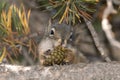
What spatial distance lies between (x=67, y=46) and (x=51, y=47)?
0.05 metres

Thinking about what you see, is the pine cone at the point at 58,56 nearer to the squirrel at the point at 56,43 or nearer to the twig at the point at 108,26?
the squirrel at the point at 56,43

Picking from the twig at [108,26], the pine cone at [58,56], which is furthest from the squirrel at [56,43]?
the twig at [108,26]

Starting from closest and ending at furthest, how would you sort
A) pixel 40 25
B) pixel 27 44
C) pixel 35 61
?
pixel 27 44
pixel 35 61
pixel 40 25

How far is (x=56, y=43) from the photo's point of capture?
1137 mm

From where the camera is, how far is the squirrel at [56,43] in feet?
3.70

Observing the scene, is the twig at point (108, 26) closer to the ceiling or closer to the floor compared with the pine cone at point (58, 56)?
closer to the ceiling

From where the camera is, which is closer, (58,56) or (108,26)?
(58,56)

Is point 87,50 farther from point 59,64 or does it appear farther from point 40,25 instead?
point 59,64

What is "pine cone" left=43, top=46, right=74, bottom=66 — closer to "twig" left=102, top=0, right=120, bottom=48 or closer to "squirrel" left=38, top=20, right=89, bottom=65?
"squirrel" left=38, top=20, right=89, bottom=65

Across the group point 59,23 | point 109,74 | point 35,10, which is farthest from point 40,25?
point 109,74

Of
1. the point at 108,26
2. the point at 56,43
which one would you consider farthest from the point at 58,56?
the point at 108,26

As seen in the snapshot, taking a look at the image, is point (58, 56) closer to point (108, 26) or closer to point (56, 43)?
point (56, 43)

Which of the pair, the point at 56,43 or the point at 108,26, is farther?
the point at 108,26

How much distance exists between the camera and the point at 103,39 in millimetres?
1737
